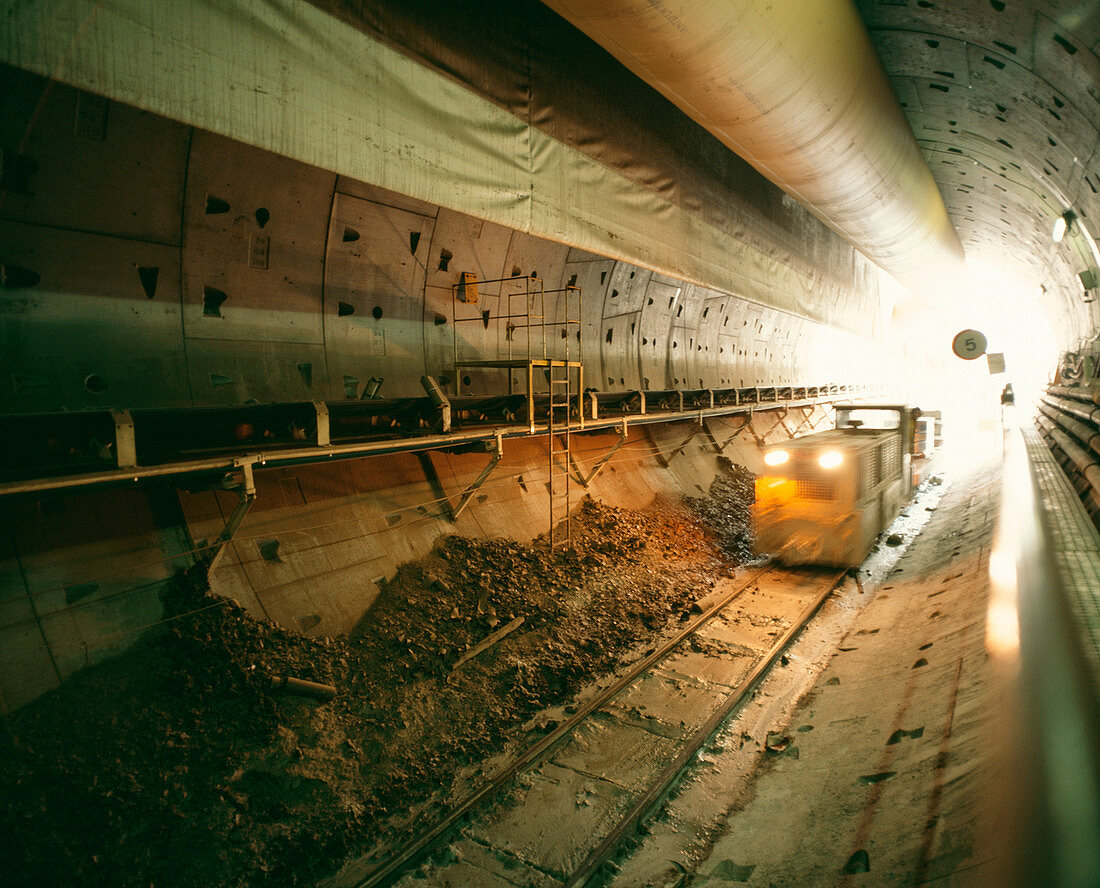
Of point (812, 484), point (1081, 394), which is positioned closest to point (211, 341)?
point (812, 484)

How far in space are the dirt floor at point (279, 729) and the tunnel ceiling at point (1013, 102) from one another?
309 inches

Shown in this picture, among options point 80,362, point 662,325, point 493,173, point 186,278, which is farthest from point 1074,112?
point 80,362

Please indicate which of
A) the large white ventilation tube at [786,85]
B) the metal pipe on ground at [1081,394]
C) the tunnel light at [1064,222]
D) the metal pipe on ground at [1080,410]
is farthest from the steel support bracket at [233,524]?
the tunnel light at [1064,222]

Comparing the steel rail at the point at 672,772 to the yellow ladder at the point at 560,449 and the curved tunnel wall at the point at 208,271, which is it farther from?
the curved tunnel wall at the point at 208,271

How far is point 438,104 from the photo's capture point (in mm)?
5152

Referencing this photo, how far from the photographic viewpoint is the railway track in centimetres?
446

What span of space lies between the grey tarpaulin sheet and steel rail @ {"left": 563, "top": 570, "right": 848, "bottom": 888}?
17.1ft

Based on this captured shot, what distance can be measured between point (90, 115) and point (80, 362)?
6.60 ft

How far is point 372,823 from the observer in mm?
4629

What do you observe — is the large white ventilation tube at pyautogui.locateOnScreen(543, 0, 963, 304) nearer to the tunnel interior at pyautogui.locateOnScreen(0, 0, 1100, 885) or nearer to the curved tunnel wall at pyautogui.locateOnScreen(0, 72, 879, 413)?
the tunnel interior at pyautogui.locateOnScreen(0, 0, 1100, 885)

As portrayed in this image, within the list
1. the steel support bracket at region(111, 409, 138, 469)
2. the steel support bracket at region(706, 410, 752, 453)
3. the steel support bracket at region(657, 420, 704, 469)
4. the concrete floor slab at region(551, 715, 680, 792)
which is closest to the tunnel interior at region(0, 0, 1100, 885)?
the steel support bracket at region(111, 409, 138, 469)

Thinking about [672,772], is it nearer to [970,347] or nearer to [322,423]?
[322,423]

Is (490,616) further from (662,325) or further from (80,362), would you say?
(662,325)

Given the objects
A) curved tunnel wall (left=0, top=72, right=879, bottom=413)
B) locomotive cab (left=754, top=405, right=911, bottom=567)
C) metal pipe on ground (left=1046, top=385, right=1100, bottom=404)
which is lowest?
locomotive cab (left=754, top=405, right=911, bottom=567)
